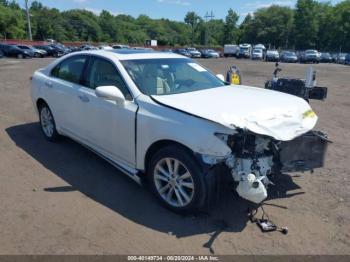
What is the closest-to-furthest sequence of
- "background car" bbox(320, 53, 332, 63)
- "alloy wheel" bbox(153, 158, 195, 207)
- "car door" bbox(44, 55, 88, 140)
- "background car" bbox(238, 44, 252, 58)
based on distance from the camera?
1. "alloy wheel" bbox(153, 158, 195, 207)
2. "car door" bbox(44, 55, 88, 140)
3. "background car" bbox(320, 53, 332, 63)
4. "background car" bbox(238, 44, 252, 58)

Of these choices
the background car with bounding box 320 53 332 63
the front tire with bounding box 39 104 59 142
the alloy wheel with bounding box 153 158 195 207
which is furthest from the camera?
the background car with bounding box 320 53 332 63

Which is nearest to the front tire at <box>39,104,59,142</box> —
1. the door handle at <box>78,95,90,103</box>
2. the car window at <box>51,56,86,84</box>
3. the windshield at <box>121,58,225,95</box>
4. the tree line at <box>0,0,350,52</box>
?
the car window at <box>51,56,86,84</box>

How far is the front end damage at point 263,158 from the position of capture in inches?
139

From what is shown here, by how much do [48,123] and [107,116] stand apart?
85.5 inches

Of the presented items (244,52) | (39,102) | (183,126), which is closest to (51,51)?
(244,52)

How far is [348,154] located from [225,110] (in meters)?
3.31

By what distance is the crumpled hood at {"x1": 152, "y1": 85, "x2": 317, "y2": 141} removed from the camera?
350cm

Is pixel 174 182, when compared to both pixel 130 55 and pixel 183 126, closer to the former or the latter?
pixel 183 126

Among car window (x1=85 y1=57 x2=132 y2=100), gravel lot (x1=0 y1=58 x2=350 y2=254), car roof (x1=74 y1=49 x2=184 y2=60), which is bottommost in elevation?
gravel lot (x1=0 y1=58 x2=350 y2=254)

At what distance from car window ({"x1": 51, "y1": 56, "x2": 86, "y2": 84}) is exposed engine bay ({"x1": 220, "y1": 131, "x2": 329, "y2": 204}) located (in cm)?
270

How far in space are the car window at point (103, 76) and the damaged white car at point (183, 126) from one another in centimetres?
1

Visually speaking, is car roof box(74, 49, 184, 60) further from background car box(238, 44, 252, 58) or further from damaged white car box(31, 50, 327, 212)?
background car box(238, 44, 252, 58)

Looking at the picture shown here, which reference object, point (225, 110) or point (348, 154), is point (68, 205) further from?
point (348, 154)

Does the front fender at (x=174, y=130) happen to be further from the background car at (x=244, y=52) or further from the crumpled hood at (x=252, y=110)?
the background car at (x=244, y=52)
